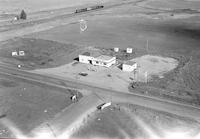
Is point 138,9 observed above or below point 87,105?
above

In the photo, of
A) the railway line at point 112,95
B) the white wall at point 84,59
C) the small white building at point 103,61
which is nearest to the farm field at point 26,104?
the railway line at point 112,95

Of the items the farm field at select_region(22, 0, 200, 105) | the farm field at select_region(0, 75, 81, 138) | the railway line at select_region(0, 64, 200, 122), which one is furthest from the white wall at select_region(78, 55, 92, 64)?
the farm field at select_region(0, 75, 81, 138)

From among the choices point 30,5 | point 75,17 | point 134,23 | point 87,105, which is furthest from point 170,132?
point 30,5

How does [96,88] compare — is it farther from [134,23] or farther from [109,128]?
[134,23]

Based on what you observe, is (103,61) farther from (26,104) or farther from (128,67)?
(26,104)

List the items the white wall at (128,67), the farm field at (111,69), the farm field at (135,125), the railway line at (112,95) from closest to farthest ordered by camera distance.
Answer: the farm field at (135,125) < the farm field at (111,69) < the railway line at (112,95) < the white wall at (128,67)

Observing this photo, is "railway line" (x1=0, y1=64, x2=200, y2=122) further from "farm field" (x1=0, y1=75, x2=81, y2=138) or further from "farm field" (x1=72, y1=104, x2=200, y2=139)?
"farm field" (x1=0, y1=75, x2=81, y2=138)

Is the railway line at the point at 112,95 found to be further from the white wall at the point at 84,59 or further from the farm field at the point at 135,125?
the white wall at the point at 84,59
